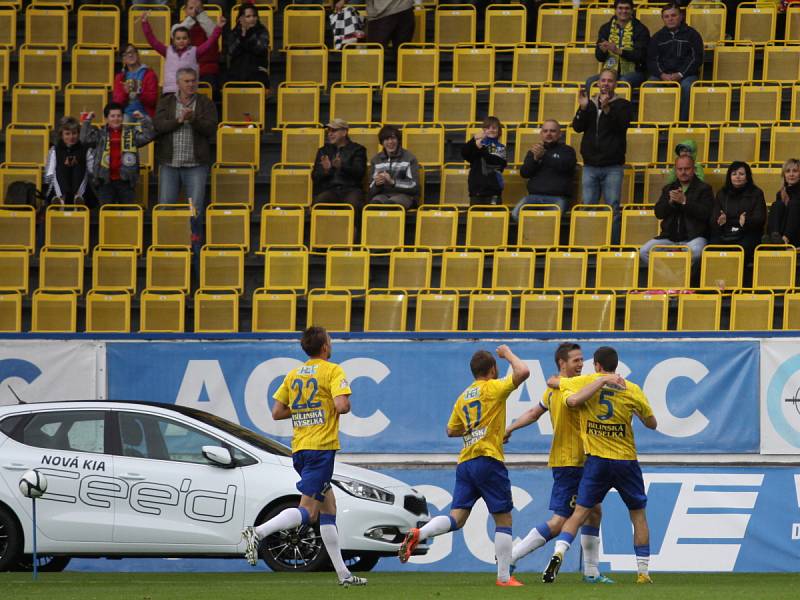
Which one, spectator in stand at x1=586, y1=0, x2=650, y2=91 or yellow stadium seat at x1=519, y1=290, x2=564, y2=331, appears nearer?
yellow stadium seat at x1=519, y1=290, x2=564, y2=331

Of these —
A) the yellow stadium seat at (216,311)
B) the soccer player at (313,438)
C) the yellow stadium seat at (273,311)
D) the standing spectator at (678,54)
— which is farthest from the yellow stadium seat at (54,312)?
the standing spectator at (678,54)

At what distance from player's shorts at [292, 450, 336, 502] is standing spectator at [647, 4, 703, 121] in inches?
411

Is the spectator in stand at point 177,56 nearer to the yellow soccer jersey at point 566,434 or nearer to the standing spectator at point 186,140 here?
the standing spectator at point 186,140

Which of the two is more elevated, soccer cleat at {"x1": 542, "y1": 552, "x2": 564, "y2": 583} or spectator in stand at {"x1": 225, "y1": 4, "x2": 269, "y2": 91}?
spectator in stand at {"x1": 225, "y1": 4, "x2": 269, "y2": 91}

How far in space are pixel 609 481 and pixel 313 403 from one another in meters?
2.37

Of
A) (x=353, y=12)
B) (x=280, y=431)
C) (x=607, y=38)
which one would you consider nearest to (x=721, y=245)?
(x=607, y=38)

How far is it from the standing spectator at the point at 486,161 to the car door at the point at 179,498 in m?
6.22

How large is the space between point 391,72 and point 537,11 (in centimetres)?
234

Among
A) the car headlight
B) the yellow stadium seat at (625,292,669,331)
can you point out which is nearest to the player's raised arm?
the car headlight

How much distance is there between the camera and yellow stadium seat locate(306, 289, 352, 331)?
1672 centimetres

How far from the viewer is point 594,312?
16.4 metres

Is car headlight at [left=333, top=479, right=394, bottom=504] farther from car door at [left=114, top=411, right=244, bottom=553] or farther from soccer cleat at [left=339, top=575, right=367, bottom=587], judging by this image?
soccer cleat at [left=339, top=575, right=367, bottom=587]

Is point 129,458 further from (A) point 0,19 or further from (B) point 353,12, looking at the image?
(A) point 0,19

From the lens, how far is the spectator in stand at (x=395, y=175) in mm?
18250
